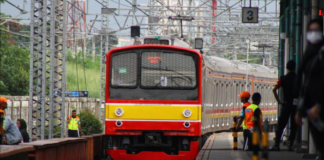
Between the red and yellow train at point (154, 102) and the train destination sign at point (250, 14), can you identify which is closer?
the red and yellow train at point (154, 102)

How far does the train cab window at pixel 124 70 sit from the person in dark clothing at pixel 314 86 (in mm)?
8759

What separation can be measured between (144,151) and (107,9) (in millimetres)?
19592

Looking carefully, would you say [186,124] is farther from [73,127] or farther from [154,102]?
[73,127]

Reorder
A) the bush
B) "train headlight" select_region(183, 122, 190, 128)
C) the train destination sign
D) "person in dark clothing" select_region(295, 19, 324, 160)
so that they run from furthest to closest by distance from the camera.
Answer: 1. the bush
2. the train destination sign
3. "train headlight" select_region(183, 122, 190, 128)
4. "person in dark clothing" select_region(295, 19, 324, 160)

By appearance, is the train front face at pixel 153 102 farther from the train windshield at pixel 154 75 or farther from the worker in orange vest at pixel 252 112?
the worker in orange vest at pixel 252 112

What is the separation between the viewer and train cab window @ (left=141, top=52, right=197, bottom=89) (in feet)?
48.4

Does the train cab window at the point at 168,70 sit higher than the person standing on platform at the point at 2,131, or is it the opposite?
the train cab window at the point at 168,70

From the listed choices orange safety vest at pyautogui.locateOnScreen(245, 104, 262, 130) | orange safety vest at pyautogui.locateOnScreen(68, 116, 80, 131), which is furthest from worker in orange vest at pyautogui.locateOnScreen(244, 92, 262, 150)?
orange safety vest at pyautogui.locateOnScreen(68, 116, 80, 131)

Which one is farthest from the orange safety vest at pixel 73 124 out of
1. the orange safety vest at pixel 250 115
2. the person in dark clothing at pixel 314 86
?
the person in dark clothing at pixel 314 86

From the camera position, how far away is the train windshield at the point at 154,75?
1467 centimetres

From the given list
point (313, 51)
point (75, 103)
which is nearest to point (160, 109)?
point (313, 51)

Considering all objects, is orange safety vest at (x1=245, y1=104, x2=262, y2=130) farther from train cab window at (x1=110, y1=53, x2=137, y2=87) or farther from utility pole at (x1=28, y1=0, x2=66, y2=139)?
utility pole at (x1=28, y1=0, x2=66, y2=139)

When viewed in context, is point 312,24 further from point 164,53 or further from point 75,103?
point 75,103

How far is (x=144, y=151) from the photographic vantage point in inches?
575
